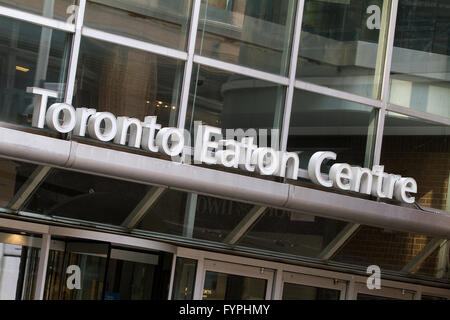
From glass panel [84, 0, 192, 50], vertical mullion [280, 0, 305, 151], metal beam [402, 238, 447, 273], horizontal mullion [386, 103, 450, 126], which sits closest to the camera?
glass panel [84, 0, 192, 50]

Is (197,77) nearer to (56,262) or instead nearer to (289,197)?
(289,197)

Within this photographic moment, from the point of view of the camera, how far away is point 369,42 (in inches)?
476

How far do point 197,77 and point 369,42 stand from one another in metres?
2.75

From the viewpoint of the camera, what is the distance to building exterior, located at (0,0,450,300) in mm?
9758

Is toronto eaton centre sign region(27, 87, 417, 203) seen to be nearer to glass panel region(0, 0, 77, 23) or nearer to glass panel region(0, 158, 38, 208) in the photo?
glass panel region(0, 158, 38, 208)

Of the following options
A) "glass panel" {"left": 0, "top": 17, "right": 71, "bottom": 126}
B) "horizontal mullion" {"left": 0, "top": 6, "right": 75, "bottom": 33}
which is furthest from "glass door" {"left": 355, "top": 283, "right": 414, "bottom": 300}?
"horizontal mullion" {"left": 0, "top": 6, "right": 75, "bottom": 33}

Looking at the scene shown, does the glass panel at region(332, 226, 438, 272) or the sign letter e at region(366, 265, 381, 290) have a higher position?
the glass panel at region(332, 226, 438, 272)

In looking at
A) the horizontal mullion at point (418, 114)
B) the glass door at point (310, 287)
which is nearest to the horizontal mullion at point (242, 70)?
the horizontal mullion at point (418, 114)

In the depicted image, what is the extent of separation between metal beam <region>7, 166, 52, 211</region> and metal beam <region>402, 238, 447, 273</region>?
5715 mm

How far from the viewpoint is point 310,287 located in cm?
1272

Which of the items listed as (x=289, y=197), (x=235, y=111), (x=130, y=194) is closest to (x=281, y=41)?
(x=235, y=111)

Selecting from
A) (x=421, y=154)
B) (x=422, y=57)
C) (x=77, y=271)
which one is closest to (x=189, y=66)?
(x=77, y=271)

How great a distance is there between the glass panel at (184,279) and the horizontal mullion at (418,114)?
3405mm

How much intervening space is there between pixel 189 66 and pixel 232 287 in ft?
10.7
